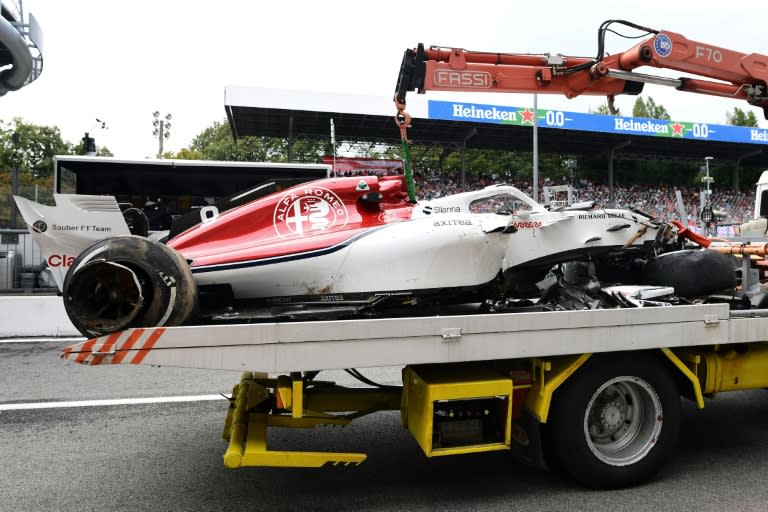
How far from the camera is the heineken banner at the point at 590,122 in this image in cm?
2506

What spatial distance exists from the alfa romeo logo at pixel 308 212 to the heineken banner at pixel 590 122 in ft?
68.5

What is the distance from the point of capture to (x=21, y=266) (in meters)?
11.6

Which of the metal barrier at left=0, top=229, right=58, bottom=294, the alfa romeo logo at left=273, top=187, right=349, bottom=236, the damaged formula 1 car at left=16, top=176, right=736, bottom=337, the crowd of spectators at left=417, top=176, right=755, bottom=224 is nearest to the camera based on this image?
the damaged formula 1 car at left=16, top=176, right=736, bottom=337

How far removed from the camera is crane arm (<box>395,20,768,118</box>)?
6.06 metres

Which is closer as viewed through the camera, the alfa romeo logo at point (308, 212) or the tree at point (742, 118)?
the alfa romeo logo at point (308, 212)

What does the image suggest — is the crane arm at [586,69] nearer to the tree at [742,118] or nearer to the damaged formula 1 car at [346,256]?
the damaged formula 1 car at [346,256]

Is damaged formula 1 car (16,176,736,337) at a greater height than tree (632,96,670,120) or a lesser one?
lesser

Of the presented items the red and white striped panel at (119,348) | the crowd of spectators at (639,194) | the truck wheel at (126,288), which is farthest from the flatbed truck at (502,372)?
the crowd of spectators at (639,194)

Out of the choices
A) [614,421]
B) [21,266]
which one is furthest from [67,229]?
[21,266]

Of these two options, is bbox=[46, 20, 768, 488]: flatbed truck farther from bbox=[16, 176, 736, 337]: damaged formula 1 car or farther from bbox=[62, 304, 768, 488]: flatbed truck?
bbox=[16, 176, 736, 337]: damaged formula 1 car

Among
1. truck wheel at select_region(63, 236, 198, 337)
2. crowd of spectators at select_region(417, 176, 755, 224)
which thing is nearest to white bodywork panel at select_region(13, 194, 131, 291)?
truck wheel at select_region(63, 236, 198, 337)

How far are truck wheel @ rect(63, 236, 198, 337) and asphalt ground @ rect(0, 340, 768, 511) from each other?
4.14ft

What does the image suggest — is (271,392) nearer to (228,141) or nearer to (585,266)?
(585,266)

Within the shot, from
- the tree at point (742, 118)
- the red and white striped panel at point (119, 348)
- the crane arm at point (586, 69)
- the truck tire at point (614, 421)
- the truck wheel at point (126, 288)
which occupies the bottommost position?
the truck tire at point (614, 421)
